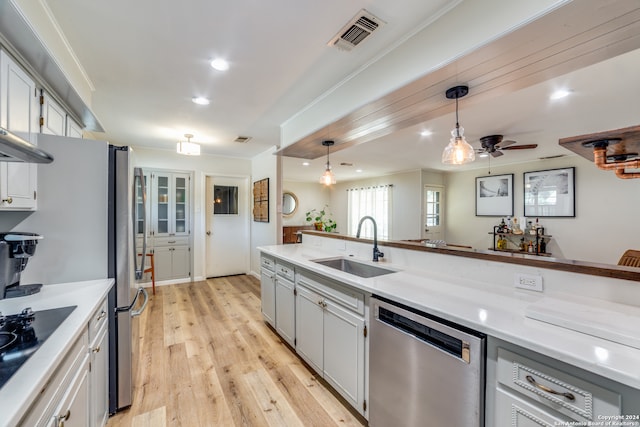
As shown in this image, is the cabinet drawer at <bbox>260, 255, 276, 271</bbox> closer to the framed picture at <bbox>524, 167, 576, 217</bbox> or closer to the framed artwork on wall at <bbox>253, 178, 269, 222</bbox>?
the framed artwork on wall at <bbox>253, 178, 269, 222</bbox>

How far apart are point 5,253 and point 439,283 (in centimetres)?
251

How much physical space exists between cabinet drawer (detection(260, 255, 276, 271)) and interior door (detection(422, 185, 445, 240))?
15.1 ft

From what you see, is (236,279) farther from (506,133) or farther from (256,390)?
(506,133)

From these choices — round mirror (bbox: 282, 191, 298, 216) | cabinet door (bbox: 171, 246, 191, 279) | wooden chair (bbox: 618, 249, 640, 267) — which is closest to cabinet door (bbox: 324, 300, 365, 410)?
wooden chair (bbox: 618, 249, 640, 267)

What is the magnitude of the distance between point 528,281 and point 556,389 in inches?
27.1

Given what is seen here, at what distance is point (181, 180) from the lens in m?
5.17

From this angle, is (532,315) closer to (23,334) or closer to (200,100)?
(23,334)

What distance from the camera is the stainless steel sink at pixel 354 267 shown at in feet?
7.56

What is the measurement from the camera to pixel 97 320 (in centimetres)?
153

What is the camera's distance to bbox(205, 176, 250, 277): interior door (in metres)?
5.48

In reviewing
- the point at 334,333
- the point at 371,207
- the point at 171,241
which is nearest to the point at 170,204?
the point at 171,241

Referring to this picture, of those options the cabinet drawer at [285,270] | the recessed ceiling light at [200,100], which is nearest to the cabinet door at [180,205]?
the recessed ceiling light at [200,100]

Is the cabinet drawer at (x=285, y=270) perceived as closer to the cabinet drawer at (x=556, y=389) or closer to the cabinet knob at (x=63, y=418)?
the cabinet knob at (x=63, y=418)

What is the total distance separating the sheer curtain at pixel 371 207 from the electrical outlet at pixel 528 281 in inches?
235
